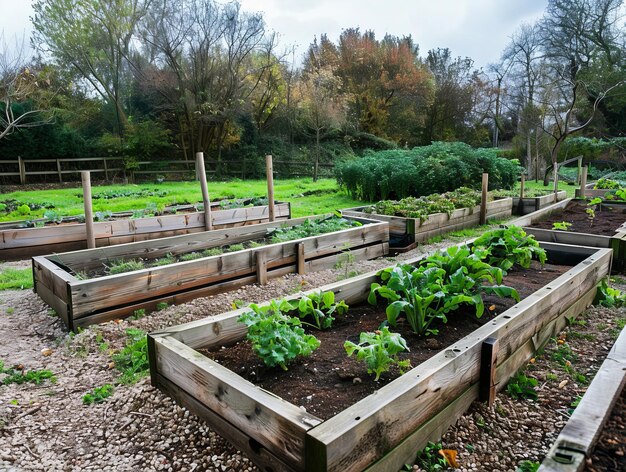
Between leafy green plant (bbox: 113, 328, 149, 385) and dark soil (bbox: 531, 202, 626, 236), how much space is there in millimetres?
6278

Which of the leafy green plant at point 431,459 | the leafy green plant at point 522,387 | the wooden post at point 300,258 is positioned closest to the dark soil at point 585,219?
the wooden post at point 300,258

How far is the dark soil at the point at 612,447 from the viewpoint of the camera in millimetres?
1984

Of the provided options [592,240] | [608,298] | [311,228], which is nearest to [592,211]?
[592,240]

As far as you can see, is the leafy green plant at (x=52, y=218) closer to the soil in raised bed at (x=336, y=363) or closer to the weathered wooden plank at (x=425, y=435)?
the soil in raised bed at (x=336, y=363)

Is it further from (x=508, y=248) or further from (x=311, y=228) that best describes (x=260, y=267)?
(x=508, y=248)

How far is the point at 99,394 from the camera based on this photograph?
3070mm

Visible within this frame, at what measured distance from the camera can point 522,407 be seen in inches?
109

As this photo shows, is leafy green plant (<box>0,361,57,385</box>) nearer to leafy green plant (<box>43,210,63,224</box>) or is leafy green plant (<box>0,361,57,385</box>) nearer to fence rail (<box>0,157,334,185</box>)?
leafy green plant (<box>43,210,63,224</box>)

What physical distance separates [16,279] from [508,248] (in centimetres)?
581

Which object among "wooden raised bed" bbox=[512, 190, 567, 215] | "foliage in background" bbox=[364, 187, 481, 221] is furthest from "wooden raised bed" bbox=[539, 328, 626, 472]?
"wooden raised bed" bbox=[512, 190, 567, 215]

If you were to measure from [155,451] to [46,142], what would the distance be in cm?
2095

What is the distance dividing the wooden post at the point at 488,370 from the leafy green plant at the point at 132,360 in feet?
7.48

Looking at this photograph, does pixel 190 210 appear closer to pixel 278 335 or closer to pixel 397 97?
pixel 278 335

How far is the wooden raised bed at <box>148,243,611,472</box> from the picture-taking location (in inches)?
72.7
